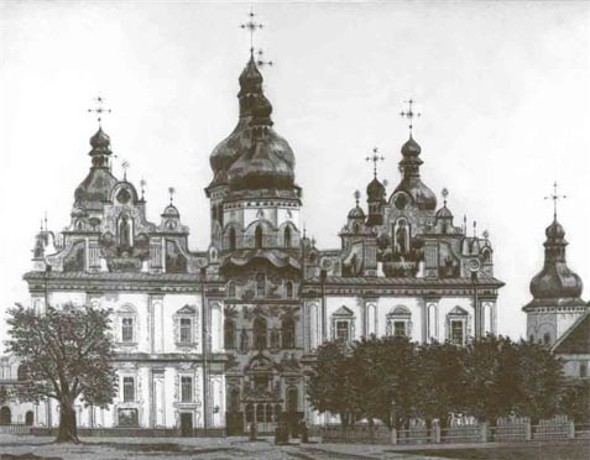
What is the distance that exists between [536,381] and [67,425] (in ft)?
19.0

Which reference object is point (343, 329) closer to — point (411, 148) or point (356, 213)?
point (356, 213)

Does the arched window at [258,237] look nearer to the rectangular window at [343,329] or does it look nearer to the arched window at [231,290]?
the arched window at [231,290]

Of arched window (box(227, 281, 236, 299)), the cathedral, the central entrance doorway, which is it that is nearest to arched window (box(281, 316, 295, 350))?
the cathedral

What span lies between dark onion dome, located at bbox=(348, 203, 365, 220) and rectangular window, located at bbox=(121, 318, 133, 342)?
10.4 ft

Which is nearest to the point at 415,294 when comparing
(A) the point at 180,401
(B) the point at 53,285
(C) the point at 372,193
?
(C) the point at 372,193

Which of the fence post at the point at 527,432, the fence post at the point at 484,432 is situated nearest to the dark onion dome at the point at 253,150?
the fence post at the point at 484,432

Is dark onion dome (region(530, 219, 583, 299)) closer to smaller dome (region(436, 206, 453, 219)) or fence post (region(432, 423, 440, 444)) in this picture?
smaller dome (region(436, 206, 453, 219))

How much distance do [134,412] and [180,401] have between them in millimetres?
960

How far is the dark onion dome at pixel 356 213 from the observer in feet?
76.8

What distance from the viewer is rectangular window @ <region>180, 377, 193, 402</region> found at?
23812 millimetres

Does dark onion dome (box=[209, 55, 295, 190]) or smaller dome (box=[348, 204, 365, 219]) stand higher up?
dark onion dome (box=[209, 55, 295, 190])

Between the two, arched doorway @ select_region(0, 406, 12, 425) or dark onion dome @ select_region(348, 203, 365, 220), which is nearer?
arched doorway @ select_region(0, 406, 12, 425)

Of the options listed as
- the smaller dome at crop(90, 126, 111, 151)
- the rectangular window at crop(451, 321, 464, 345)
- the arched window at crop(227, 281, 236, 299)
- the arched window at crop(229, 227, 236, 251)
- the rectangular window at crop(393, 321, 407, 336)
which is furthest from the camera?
the arched window at crop(229, 227, 236, 251)

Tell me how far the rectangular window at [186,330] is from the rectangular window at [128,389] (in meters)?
1.37
